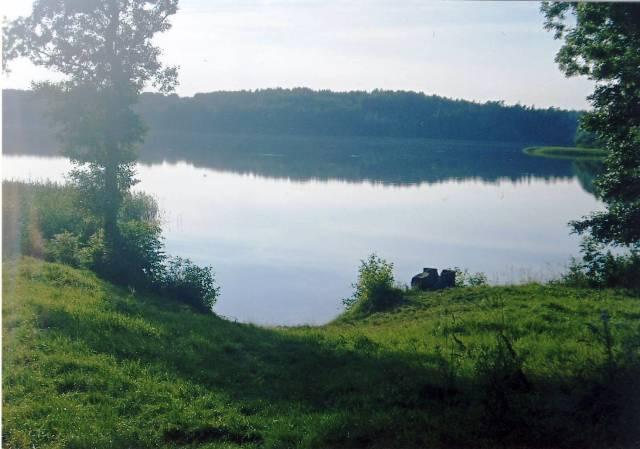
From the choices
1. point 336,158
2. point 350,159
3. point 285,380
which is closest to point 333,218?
point 285,380

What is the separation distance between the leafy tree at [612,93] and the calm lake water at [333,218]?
3492 millimetres

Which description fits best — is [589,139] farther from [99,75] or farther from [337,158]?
[337,158]

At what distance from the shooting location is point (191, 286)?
1474 centimetres

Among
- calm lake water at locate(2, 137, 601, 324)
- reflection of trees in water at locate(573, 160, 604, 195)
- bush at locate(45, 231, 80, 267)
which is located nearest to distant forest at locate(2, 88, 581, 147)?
reflection of trees in water at locate(573, 160, 604, 195)

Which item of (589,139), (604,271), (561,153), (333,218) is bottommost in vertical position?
(333,218)

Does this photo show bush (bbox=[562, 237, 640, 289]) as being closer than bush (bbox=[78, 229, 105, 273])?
Yes

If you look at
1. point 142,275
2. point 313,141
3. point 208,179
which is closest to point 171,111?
point 208,179

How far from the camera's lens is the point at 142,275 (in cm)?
1506

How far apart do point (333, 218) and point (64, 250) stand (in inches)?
647

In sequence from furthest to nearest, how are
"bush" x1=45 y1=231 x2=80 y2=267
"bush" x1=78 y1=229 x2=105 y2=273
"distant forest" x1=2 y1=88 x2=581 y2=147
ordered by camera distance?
"distant forest" x1=2 y1=88 x2=581 y2=147, "bush" x1=78 y1=229 x2=105 y2=273, "bush" x1=45 y1=231 x2=80 y2=267

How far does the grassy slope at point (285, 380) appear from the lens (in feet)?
17.4

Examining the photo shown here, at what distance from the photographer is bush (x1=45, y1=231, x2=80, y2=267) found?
47.9 feet

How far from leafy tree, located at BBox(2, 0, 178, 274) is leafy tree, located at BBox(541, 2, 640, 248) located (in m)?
10.4

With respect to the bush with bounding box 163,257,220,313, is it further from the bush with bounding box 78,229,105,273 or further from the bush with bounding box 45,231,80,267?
the bush with bounding box 45,231,80,267
